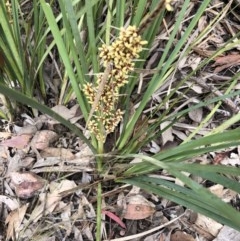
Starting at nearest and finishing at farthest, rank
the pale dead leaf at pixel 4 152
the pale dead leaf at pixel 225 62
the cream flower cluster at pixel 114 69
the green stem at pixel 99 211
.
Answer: the cream flower cluster at pixel 114 69, the green stem at pixel 99 211, the pale dead leaf at pixel 4 152, the pale dead leaf at pixel 225 62

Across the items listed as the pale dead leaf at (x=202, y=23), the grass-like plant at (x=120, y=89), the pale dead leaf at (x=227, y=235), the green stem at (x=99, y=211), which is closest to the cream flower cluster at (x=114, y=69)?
the grass-like plant at (x=120, y=89)

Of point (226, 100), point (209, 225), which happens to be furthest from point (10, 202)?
point (226, 100)

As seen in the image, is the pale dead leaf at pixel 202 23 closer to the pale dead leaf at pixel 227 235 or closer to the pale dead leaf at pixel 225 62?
the pale dead leaf at pixel 225 62

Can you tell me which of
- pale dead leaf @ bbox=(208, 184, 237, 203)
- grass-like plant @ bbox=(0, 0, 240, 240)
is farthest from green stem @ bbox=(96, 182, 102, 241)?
pale dead leaf @ bbox=(208, 184, 237, 203)

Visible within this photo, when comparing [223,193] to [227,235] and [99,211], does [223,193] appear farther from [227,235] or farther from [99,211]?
[99,211]

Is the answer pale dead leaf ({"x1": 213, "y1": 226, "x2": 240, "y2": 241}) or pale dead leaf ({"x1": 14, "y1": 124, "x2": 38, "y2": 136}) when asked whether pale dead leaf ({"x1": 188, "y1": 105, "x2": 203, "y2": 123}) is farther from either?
pale dead leaf ({"x1": 14, "y1": 124, "x2": 38, "y2": 136})

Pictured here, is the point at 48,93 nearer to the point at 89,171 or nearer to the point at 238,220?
the point at 89,171

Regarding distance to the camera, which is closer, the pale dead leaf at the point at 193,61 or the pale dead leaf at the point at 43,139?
the pale dead leaf at the point at 43,139
